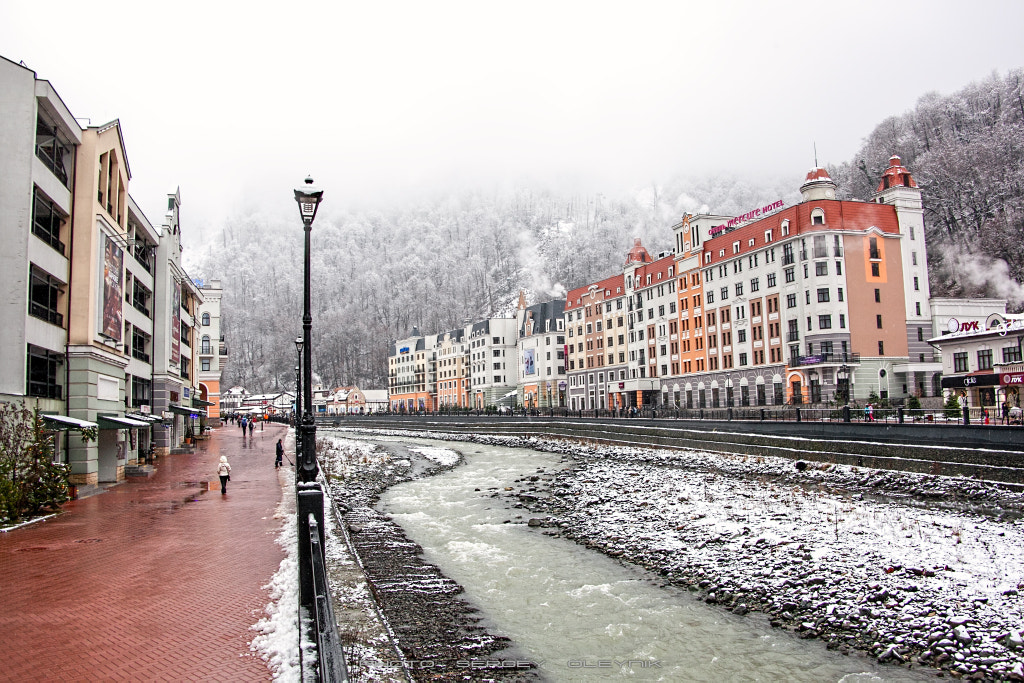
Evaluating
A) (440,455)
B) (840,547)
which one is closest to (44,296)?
(840,547)

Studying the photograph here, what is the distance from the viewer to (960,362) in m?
42.6

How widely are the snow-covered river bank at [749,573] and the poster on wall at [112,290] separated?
538 inches

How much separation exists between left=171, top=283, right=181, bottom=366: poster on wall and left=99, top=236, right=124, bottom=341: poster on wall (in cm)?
1551

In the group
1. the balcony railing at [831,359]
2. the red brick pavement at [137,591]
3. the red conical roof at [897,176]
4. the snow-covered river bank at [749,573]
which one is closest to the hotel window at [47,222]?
the red brick pavement at [137,591]

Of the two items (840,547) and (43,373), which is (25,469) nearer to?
(43,373)

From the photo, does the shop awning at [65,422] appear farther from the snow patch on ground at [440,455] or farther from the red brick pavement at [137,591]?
the snow patch on ground at [440,455]

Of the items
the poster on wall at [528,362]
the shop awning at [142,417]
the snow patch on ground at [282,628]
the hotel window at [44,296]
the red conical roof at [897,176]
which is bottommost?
the snow patch on ground at [282,628]

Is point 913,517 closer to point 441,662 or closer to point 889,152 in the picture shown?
point 441,662

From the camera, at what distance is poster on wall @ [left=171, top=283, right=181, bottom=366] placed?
4559cm

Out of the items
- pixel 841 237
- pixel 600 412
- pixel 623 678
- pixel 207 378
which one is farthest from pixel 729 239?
pixel 207 378

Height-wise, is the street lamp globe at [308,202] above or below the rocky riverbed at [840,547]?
above

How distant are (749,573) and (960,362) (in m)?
34.8

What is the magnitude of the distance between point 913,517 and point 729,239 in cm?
5228

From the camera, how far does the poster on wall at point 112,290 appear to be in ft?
91.3
